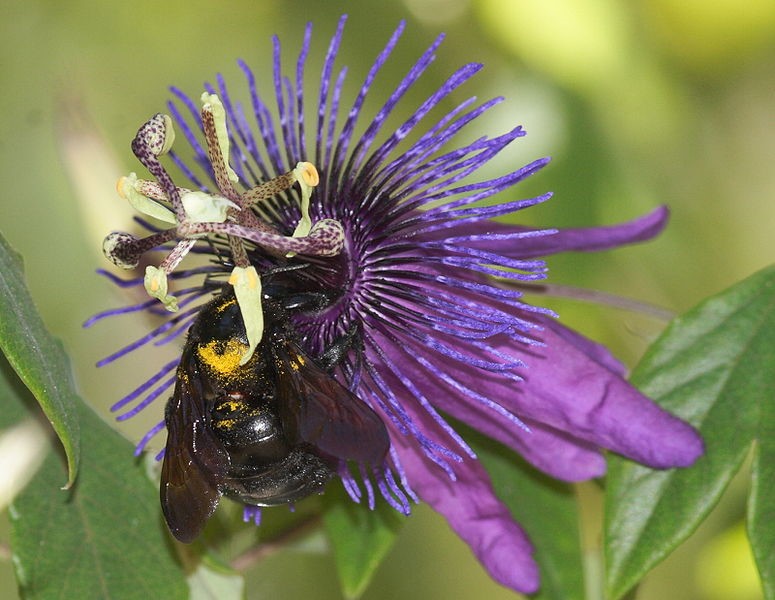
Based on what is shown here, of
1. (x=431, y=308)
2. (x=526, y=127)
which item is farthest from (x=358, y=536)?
(x=526, y=127)

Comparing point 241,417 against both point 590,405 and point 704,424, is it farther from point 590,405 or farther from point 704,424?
point 704,424

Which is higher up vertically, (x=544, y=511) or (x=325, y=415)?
(x=325, y=415)

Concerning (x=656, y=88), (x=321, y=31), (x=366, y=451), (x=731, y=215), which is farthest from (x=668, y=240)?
(x=366, y=451)

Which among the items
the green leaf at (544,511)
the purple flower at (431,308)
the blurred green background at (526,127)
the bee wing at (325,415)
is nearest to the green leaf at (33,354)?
→ the purple flower at (431,308)

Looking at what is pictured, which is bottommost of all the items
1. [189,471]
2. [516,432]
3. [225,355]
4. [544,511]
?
[544,511]

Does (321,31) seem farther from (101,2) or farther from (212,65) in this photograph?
(101,2)

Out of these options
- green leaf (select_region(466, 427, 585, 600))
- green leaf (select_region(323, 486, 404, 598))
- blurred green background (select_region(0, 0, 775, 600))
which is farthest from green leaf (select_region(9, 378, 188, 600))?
blurred green background (select_region(0, 0, 775, 600))
